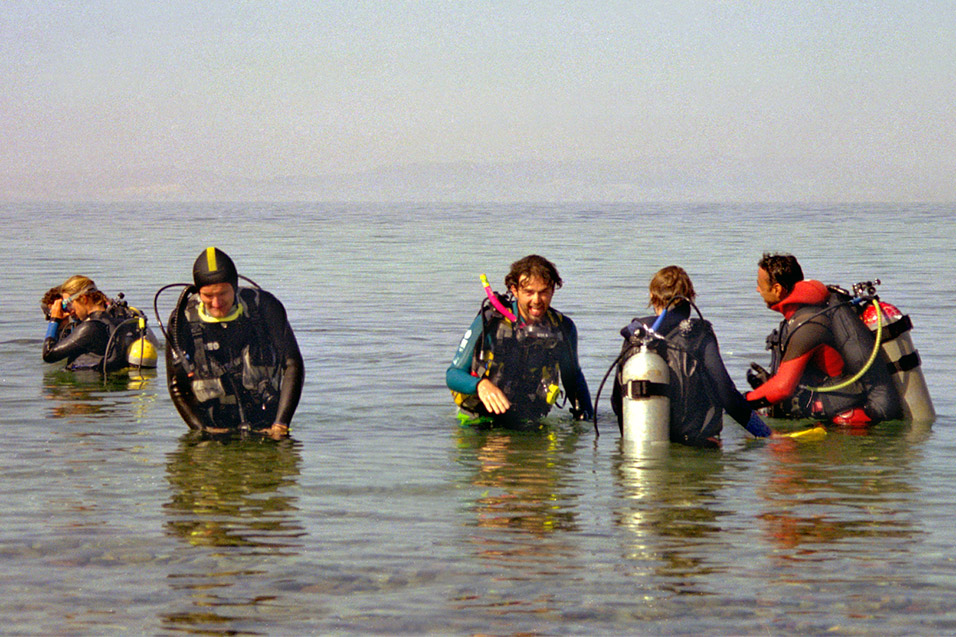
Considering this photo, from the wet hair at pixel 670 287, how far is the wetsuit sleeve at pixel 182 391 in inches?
128

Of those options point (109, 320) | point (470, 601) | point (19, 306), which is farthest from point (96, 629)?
point (19, 306)

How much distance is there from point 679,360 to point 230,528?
3.28 meters

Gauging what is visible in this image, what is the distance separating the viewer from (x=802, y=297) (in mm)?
9047

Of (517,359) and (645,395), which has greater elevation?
(517,359)

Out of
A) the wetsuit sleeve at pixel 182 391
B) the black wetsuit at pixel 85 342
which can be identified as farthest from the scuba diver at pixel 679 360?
the black wetsuit at pixel 85 342

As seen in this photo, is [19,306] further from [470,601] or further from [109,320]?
[470,601]

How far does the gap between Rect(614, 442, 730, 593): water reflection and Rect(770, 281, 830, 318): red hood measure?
3.99 feet

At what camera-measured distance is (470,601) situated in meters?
5.54

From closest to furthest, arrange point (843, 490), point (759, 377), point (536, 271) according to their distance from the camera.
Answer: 1. point (843, 490)
2. point (536, 271)
3. point (759, 377)

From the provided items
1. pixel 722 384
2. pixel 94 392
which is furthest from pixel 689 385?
pixel 94 392

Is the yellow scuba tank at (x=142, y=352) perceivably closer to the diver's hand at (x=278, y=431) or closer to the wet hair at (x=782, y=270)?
the diver's hand at (x=278, y=431)

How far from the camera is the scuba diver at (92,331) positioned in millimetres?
12406

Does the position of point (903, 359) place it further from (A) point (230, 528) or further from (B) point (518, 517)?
(A) point (230, 528)

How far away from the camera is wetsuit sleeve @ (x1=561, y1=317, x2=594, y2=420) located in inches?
357
